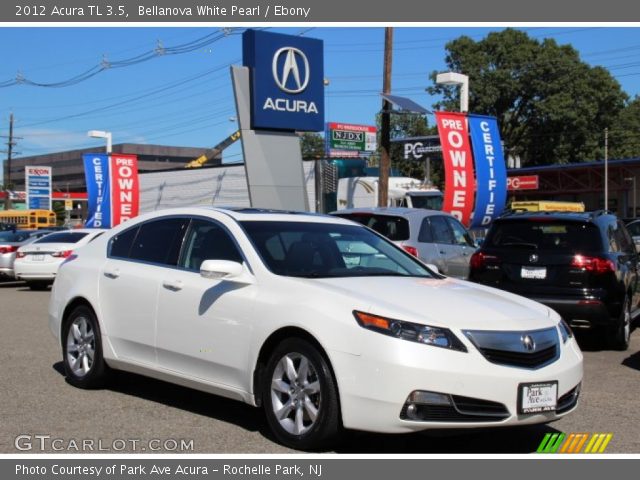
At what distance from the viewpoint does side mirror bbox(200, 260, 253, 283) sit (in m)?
5.73

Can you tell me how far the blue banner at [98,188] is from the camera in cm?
2744

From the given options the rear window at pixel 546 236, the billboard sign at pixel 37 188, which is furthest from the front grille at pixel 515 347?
the billboard sign at pixel 37 188

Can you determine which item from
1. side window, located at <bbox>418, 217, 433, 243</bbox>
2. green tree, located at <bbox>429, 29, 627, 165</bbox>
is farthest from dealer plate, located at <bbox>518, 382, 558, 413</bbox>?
green tree, located at <bbox>429, 29, 627, 165</bbox>

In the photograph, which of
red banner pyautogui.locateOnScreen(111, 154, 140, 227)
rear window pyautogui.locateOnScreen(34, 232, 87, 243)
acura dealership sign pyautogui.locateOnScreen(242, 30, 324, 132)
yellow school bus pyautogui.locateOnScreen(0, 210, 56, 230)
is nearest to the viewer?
acura dealership sign pyautogui.locateOnScreen(242, 30, 324, 132)

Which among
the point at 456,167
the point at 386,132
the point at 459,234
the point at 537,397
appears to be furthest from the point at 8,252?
the point at 537,397

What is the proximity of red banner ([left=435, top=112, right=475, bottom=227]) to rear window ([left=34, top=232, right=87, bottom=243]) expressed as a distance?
8856 mm

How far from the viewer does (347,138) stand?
5397cm

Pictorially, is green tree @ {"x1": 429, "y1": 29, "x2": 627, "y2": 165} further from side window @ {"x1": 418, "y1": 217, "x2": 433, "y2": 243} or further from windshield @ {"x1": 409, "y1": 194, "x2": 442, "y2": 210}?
side window @ {"x1": 418, "y1": 217, "x2": 433, "y2": 243}

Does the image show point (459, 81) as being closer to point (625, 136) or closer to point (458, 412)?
point (458, 412)

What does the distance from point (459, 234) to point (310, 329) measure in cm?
927

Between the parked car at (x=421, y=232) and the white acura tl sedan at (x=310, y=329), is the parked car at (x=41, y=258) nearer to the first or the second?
the parked car at (x=421, y=232)

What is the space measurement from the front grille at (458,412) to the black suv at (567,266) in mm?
5146
